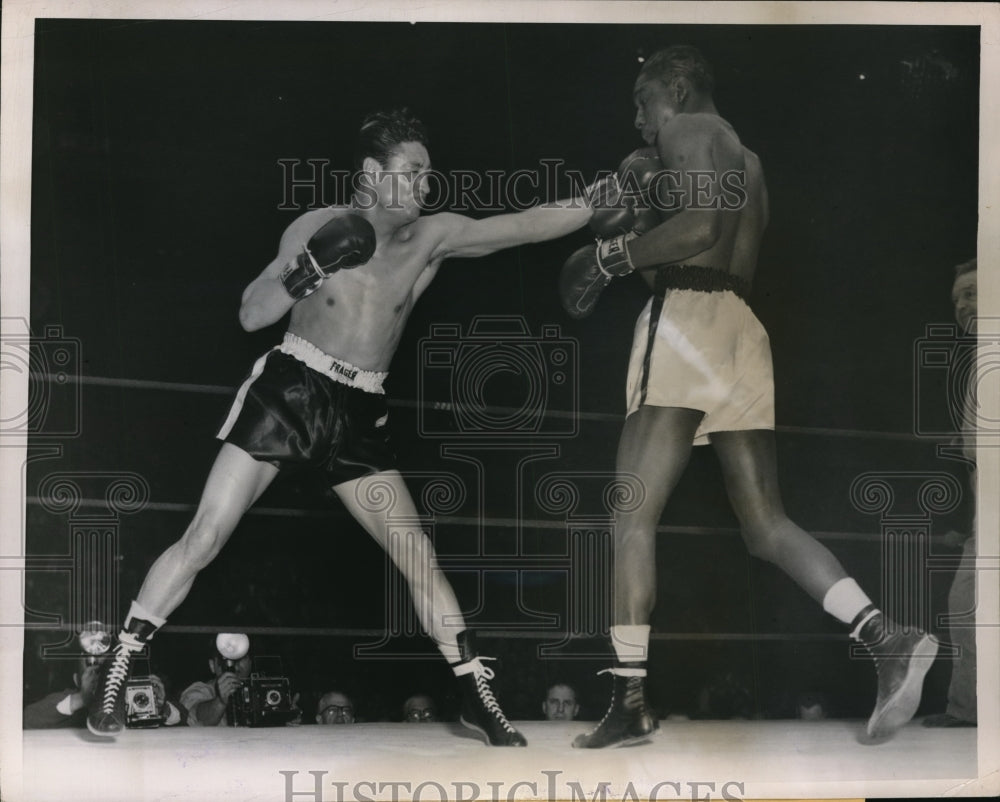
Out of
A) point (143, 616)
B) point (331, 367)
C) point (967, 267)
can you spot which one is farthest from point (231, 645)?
point (967, 267)

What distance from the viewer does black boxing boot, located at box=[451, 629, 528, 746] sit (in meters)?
3.58

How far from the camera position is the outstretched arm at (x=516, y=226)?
144 inches

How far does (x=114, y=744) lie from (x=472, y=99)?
7.84 ft

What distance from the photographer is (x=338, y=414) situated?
11.8 ft

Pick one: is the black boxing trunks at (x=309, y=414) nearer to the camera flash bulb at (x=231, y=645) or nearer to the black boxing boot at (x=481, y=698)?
the camera flash bulb at (x=231, y=645)

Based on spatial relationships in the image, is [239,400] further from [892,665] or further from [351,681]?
[892,665]

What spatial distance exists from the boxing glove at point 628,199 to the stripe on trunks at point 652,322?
181 mm

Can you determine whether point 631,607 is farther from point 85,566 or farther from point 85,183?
point 85,183

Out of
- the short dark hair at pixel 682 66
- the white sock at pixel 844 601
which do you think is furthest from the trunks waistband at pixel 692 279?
the white sock at pixel 844 601

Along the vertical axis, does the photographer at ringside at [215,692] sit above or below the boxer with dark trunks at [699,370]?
below

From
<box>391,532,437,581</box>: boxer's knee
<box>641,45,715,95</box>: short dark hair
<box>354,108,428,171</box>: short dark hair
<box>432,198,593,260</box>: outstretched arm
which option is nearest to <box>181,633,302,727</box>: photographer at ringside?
<box>391,532,437,581</box>: boxer's knee

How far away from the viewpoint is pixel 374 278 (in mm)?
3574

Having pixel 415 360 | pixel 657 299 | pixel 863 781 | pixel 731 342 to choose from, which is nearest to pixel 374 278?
pixel 415 360

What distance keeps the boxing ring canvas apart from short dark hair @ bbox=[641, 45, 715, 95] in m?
0.05
